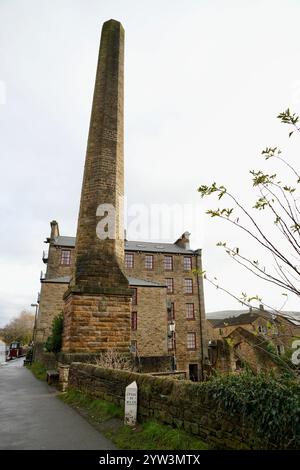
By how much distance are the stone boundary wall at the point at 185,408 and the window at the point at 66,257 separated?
78.2 feet

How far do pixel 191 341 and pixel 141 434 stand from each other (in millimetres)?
27262

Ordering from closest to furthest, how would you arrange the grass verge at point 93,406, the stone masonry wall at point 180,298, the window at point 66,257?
the grass verge at point 93,406 → the window at point 66,257 → the stone masonry wall at point 180,298

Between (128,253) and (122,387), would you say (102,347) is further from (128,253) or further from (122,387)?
(128,253)

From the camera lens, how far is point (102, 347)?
922cm

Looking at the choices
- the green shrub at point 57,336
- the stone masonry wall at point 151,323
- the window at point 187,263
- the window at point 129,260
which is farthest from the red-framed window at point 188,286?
the green shrub at point 57,336

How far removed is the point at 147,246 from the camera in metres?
33.8

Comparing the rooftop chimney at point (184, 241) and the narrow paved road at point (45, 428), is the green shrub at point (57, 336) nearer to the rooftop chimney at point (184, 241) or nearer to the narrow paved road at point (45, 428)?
the narrow paved road at point (45, 428)

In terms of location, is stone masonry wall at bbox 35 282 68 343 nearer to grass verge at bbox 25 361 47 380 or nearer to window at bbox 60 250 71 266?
window at bbox 60 250 71 266

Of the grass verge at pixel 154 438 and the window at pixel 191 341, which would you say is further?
the window at pixel 191 341

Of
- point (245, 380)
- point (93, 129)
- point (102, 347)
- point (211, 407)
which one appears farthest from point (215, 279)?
point (93, 129)

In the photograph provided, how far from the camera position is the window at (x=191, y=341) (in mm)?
29788

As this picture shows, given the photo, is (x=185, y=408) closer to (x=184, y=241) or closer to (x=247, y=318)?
(x=184, y=241)

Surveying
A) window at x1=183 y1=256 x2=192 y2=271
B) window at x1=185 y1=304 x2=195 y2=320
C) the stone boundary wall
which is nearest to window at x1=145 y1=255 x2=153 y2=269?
window at x1=183 y1=256 x2=192 y2=271
